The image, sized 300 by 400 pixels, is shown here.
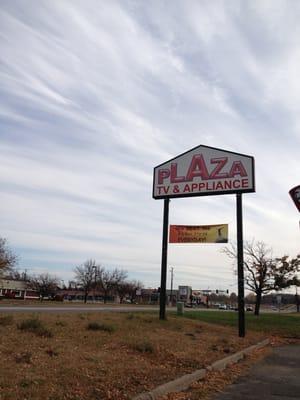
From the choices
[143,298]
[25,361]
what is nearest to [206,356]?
[25,361]

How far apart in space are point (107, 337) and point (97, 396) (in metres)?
5.20

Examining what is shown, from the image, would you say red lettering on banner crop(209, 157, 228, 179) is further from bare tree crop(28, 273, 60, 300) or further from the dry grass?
bare tree crop(28, 273, 60, 300)

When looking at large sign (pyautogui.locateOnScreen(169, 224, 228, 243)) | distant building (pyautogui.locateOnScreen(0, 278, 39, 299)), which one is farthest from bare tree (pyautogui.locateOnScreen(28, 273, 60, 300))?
large sign (pyautogui.locateOnScreen(169, 224, 228, 243))

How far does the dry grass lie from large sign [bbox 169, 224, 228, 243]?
20.8 ft

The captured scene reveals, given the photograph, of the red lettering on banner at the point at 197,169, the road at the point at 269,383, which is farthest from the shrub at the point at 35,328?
the red lettering on banner at the point at 197,169

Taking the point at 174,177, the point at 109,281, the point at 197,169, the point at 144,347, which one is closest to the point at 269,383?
the point at 144,347

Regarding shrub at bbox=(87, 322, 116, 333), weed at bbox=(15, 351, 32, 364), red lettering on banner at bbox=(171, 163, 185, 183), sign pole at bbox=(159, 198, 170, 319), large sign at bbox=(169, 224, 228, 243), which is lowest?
weed at bbox=(15, 351, 32, 364)

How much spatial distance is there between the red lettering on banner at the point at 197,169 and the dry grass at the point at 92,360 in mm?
8004

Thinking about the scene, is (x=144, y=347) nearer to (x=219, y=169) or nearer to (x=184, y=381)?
(x=184, y=381)

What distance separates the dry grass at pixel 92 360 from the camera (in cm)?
574

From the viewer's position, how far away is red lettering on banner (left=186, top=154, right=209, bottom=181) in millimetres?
18844

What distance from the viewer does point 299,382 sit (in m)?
8.16

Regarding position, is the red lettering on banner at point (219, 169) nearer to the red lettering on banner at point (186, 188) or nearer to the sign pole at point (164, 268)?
the red lettering on banner at point (186, 188)

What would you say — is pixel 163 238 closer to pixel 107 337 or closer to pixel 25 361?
pixel 107 337
